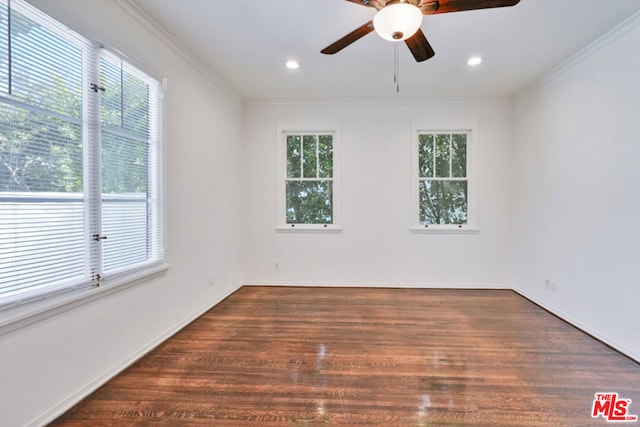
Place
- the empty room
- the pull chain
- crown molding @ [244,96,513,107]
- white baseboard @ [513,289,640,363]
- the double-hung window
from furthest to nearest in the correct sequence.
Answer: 1. the double-hung window
2. crown molding @ [244,96,513,107]
3. the pull chain
4. white baseboard @ [513,289,640,363]
5. the empty room

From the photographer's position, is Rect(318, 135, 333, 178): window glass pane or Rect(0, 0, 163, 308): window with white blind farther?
Rect(318, 135, 333, 178): window glass pane

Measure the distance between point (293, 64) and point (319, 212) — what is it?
6.68 ft

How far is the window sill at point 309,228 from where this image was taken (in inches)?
171

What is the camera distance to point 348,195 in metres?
4.32

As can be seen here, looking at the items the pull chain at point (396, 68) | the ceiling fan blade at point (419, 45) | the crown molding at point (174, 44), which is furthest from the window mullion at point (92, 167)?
the pull chain at point (396, 68)

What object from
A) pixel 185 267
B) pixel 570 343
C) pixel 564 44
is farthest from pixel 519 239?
pixel 185 267

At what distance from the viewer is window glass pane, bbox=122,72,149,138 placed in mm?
2188

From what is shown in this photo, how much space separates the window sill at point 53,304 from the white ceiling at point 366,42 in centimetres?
209

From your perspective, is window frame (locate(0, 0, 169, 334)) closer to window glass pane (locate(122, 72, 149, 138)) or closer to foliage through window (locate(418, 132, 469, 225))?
window glass pane (locate(122, 72, 149, 138))

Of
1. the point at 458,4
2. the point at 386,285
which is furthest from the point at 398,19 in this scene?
the point at 386,285

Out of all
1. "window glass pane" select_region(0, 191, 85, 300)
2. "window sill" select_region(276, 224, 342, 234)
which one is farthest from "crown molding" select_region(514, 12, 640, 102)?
"window glass pane" select_region(0, 191, 85, 300)

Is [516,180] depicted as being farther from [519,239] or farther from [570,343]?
[570,343]

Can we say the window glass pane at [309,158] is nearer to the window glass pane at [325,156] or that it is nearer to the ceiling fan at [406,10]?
the window glass pane at [325,156]

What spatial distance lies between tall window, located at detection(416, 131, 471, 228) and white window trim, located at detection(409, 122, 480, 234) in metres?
0.04
